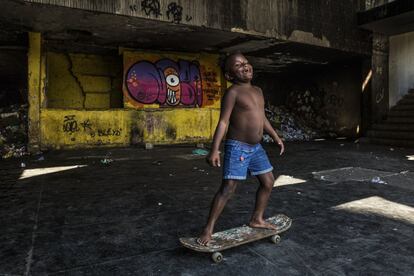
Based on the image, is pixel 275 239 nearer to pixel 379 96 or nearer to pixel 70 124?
pixel 70 124

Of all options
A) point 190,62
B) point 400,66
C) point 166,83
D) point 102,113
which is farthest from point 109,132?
point 400,66

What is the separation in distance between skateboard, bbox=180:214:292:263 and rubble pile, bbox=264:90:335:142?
39.1 feet

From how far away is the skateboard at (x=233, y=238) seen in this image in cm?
250

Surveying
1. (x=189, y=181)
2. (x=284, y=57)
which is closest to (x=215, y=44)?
(x=284, y=57)

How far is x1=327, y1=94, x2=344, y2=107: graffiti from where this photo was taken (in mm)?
15445

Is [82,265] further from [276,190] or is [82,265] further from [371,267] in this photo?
[276,190]

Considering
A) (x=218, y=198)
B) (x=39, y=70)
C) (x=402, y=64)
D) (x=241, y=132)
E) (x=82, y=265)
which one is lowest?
(x=82, y=265)

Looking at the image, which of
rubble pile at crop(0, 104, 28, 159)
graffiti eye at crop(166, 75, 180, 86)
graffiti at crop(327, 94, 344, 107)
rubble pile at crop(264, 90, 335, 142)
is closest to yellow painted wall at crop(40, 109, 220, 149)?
rubble pile at crop(0, 104, 28, 159)

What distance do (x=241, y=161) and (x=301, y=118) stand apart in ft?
50.6

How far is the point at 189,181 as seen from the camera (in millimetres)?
5598

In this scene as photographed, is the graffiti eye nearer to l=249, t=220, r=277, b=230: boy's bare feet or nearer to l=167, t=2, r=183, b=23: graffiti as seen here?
l=167, t=2, r=183, b=23: graffiti

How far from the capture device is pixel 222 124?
8.84 ft

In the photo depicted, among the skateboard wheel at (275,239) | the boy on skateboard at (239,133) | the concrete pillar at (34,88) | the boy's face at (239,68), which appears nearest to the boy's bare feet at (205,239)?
the boy on skateboard at (239,133)

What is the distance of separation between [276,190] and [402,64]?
12417mm
